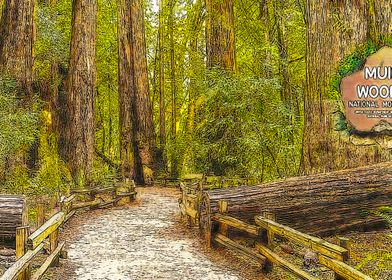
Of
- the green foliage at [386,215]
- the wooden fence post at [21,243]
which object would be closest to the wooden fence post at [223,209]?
the green foliage at [386,215]

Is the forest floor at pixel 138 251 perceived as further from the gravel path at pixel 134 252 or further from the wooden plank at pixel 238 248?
the wooden plank at pixel 238 248

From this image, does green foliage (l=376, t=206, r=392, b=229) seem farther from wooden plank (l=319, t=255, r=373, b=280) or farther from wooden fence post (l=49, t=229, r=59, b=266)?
wooden fence post (l=49, t=229, r=59, b=266)

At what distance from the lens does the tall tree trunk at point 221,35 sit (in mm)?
16016

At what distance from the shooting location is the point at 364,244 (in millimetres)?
8477

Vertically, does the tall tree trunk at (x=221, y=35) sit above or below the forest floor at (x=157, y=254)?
above

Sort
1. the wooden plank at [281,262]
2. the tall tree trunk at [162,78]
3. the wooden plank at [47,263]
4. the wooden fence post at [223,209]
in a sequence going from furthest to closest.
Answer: the tall tree trunk at [162,78]
the wooden fence post at [223,209]
the wooden plank at [47,263]
the wooden plank at [281,262]

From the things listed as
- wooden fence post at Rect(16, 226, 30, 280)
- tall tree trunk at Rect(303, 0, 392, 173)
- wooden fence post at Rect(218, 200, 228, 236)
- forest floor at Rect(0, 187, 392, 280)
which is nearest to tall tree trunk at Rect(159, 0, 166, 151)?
forest floor at Rect(0, 187, 392, 280)

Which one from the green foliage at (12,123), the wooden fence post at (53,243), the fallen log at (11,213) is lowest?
the wooden fence post at (53,243)

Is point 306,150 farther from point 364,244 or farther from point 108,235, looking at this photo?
point 108,235

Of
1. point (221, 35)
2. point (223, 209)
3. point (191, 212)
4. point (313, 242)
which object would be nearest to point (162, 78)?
point (221, 35)

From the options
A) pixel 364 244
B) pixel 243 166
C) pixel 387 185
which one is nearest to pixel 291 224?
pixel 364 244

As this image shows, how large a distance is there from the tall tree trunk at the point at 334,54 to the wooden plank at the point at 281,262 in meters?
2.60

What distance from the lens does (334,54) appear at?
907cm

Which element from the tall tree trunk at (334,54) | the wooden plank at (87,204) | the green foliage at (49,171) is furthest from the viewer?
the green foliage at (49,171)
